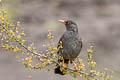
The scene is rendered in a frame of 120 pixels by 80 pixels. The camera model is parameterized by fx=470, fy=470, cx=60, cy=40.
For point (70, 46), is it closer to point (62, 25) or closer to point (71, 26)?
point (71, 26)

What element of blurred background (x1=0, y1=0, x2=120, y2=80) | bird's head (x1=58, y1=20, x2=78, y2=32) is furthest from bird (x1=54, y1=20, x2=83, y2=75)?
blurred background (x1=0, y1=0, x2=120, y2=80)

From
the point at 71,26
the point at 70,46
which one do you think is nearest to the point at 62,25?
the point at 71,26

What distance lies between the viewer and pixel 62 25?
16328 mm

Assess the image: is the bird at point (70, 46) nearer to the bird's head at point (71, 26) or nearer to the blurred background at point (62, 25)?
the bird's head at point (71, 26)

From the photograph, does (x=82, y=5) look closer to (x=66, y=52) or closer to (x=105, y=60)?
(x=105, y=60)

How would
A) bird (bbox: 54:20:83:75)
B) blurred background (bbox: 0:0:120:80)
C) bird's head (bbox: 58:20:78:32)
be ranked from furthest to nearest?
1. blurred background (bbox: 0:0:120:80)
2. bird's head (bbox: 58:20:78:32)
3. bird (bbox: 54:20:83:75)

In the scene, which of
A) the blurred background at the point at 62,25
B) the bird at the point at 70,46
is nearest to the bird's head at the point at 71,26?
the bird at the point at 70,46

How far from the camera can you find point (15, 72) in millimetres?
13773

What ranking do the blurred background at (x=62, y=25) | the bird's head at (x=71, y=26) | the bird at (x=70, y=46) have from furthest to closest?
the blurred background at (x=62, y=25), the bird's head at (x=71, y=26), the bird at (x=70, y=46)

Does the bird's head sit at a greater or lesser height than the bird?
greater

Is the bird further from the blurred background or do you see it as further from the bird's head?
the blurred background

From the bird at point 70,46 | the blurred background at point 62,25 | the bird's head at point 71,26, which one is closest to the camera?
the bird at point 70,46

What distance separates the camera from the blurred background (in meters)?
14.0

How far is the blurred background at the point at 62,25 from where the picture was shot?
13969 millimetres
